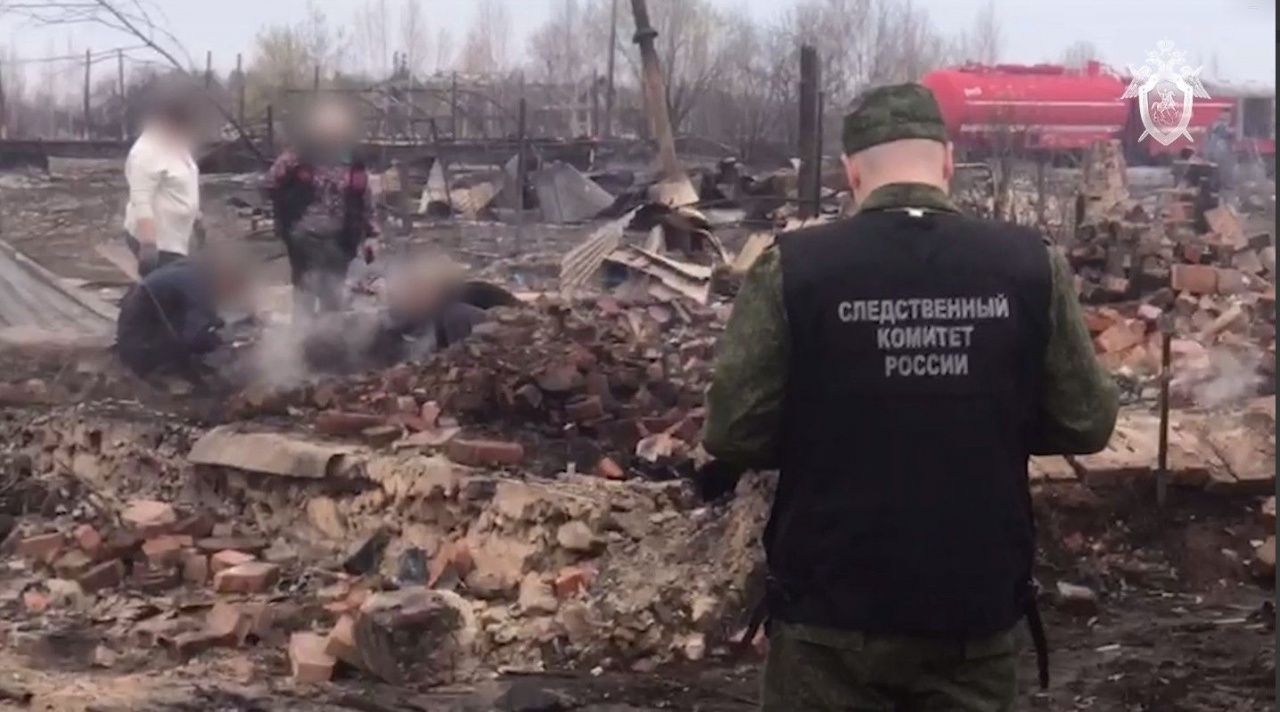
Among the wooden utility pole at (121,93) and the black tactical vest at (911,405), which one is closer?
the black tactical vest at (911,405)

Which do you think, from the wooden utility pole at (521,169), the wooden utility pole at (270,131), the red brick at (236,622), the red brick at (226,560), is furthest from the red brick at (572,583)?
the wooden utility pole at (521,169)

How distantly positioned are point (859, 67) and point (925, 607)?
780 cm

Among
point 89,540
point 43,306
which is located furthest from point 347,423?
point 43,306

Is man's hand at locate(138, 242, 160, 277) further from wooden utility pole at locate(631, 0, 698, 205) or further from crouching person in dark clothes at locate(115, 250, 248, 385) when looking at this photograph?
wooden utility pole at locate(631, 0, 698, 205)

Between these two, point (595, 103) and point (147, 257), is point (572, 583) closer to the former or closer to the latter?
point (147, 257)

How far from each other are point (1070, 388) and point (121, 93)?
645 cm

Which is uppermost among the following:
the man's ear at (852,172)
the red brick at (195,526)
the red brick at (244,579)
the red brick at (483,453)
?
the man's ear at (852,172)

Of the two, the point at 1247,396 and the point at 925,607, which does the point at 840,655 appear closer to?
the point at 925,607

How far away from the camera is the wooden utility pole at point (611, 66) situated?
9.36 metres

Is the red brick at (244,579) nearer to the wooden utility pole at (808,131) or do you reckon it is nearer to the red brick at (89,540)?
the red brick at (89,540)

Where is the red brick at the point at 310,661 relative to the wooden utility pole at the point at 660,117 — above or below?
below

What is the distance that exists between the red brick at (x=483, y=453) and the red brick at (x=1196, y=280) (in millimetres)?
4454

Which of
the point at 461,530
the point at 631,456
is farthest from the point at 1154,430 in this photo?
the point at 461,530

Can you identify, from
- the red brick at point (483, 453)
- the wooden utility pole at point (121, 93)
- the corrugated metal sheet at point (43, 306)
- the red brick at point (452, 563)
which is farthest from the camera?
the corrugated metal sheet at point (43, 306)
